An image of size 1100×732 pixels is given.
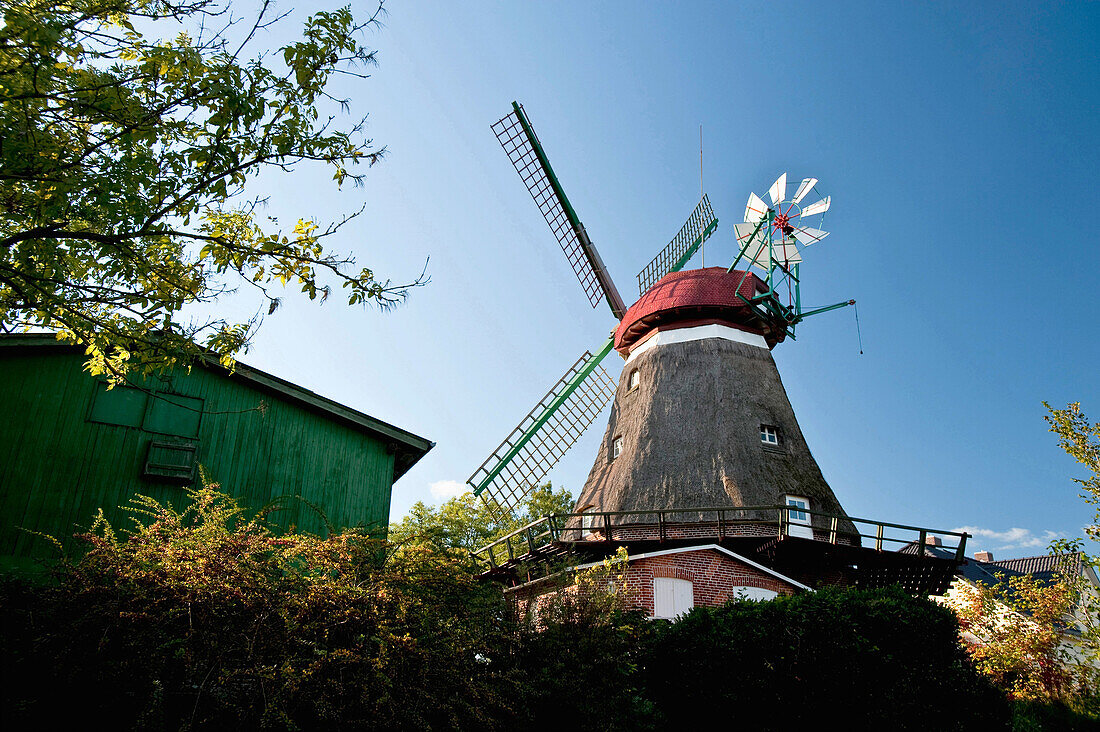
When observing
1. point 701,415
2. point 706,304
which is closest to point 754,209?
point 706,304

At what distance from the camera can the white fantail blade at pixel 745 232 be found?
2236cm

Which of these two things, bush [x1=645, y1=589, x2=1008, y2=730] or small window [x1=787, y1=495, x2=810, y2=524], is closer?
bush [x1=645, y1=589, x2=1008, y2=730]

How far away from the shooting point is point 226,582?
21.9 ft

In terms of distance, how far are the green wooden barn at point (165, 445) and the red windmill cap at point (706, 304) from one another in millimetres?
9125

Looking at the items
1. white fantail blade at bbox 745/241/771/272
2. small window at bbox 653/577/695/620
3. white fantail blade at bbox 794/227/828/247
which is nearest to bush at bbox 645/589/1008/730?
small window at bbox 653/577/695/620

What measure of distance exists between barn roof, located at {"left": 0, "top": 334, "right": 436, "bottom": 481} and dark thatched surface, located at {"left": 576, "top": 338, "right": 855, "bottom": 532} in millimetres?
5464

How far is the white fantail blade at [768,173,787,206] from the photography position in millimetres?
22375

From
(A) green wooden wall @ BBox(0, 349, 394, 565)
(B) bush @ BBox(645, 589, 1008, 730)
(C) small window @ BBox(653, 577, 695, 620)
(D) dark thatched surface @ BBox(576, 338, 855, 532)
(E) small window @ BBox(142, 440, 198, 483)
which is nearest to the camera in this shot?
(B) bush @ BBox(645, 589, 1008, 730)

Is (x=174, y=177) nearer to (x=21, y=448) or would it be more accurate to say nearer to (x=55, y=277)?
(x=55, y=277)

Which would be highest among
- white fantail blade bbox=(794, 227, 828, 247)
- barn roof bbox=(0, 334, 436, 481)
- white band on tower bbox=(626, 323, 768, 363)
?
Result: white fantail blade bbox=(794, 227, 828, 247)

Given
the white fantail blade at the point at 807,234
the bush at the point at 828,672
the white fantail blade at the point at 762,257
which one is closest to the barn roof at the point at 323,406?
the bush at the point at 828,672

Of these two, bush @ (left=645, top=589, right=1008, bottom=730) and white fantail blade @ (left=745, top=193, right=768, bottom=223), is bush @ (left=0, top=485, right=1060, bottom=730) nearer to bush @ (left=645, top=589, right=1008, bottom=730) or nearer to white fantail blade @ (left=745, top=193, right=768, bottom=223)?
bush @ (left=645, top=589, right=1008, bottom=730)

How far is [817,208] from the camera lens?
2180 centimetres

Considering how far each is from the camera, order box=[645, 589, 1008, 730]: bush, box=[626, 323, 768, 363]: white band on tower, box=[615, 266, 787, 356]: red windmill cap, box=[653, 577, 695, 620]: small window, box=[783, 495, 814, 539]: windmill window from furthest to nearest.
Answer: box=[615, 266, 787, 356]: red windmill cap < box=[626, 323, 768, 363]: white band on tower < box=[783, 495, 814, 539]: windmill window < box=[653, 577, 695, 620]: small window < box=[645, 589, 1008, 730]: bush
